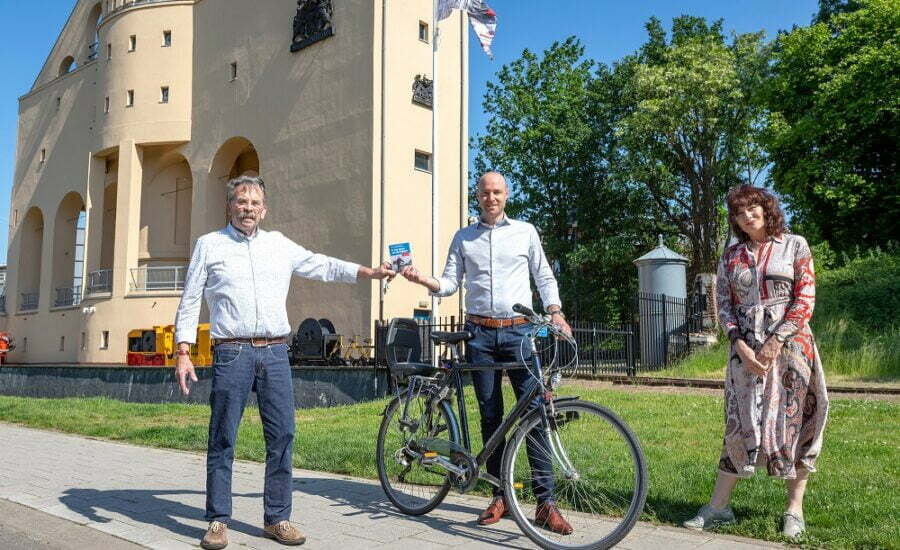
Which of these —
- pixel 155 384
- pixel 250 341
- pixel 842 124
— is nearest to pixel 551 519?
pixel 250 341

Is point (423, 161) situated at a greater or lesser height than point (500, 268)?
greater

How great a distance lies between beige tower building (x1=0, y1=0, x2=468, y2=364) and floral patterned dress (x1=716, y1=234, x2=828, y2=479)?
64.3ft

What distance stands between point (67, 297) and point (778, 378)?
1600 inches

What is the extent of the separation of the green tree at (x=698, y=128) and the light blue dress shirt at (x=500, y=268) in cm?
2767

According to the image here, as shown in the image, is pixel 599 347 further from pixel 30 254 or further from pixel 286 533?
pixel 30 254

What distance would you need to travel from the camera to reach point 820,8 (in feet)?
119

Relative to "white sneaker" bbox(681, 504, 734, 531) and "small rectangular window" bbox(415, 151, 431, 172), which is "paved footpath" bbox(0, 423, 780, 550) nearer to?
"white sneaker" bbox(681, 504, 734, 531)

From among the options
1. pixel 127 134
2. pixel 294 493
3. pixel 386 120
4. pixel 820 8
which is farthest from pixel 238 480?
pixel 820 8

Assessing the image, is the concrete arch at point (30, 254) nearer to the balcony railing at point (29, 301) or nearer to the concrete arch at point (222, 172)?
the balcony railing at point (29, 301)

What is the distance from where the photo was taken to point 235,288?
4.84 meters

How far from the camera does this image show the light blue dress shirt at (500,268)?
202 inches

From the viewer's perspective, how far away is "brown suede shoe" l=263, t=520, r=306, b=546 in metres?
4.55

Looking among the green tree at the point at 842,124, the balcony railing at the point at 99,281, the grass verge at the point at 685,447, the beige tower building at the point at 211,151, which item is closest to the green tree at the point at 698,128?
the green tree at the point at 842,124

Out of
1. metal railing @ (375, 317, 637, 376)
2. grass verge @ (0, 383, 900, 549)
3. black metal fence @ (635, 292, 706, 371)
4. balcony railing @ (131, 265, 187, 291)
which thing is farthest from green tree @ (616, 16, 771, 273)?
→ grass verge @ (0, 383, 900, 549)
